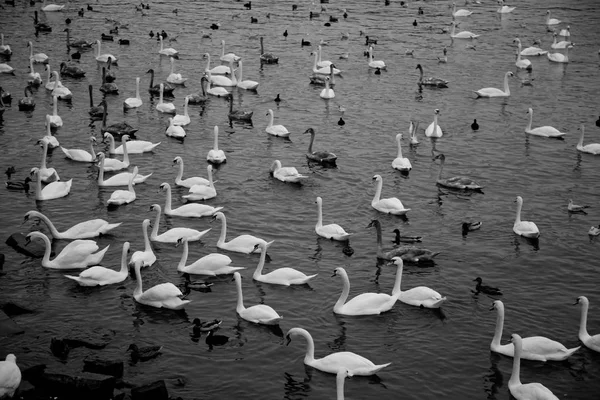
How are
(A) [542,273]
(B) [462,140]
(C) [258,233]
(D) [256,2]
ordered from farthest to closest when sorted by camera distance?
(D) [256,2]
(B) [462,140]
(C) [258,233]
(A) [542,273]

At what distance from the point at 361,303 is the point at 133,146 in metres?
15.5

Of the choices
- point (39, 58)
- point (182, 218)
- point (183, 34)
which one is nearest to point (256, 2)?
point (183, 34)

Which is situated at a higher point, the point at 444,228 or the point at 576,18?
the point at 576,18

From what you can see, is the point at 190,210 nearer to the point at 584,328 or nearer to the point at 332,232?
the point at 332,232

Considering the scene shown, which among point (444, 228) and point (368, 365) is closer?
point (368, 365)

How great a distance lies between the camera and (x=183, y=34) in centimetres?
5816

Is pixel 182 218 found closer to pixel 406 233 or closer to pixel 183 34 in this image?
pixel 406 233

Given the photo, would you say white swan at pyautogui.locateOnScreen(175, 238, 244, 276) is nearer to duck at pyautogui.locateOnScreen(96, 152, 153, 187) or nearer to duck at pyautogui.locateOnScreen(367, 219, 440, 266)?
duck at pyautogui.locateOnScreen(367, 219, 440, 266)

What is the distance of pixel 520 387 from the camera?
18312mm

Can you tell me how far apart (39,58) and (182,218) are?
23912 millimetres

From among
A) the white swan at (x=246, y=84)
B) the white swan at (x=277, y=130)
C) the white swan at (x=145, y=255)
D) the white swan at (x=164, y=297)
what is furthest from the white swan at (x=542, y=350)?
the white swan at (x=246, y=84)

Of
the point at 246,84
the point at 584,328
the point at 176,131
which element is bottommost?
the point at 584,328

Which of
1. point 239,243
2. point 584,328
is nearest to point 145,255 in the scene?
point 239,243

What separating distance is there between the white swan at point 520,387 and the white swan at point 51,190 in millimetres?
17160
